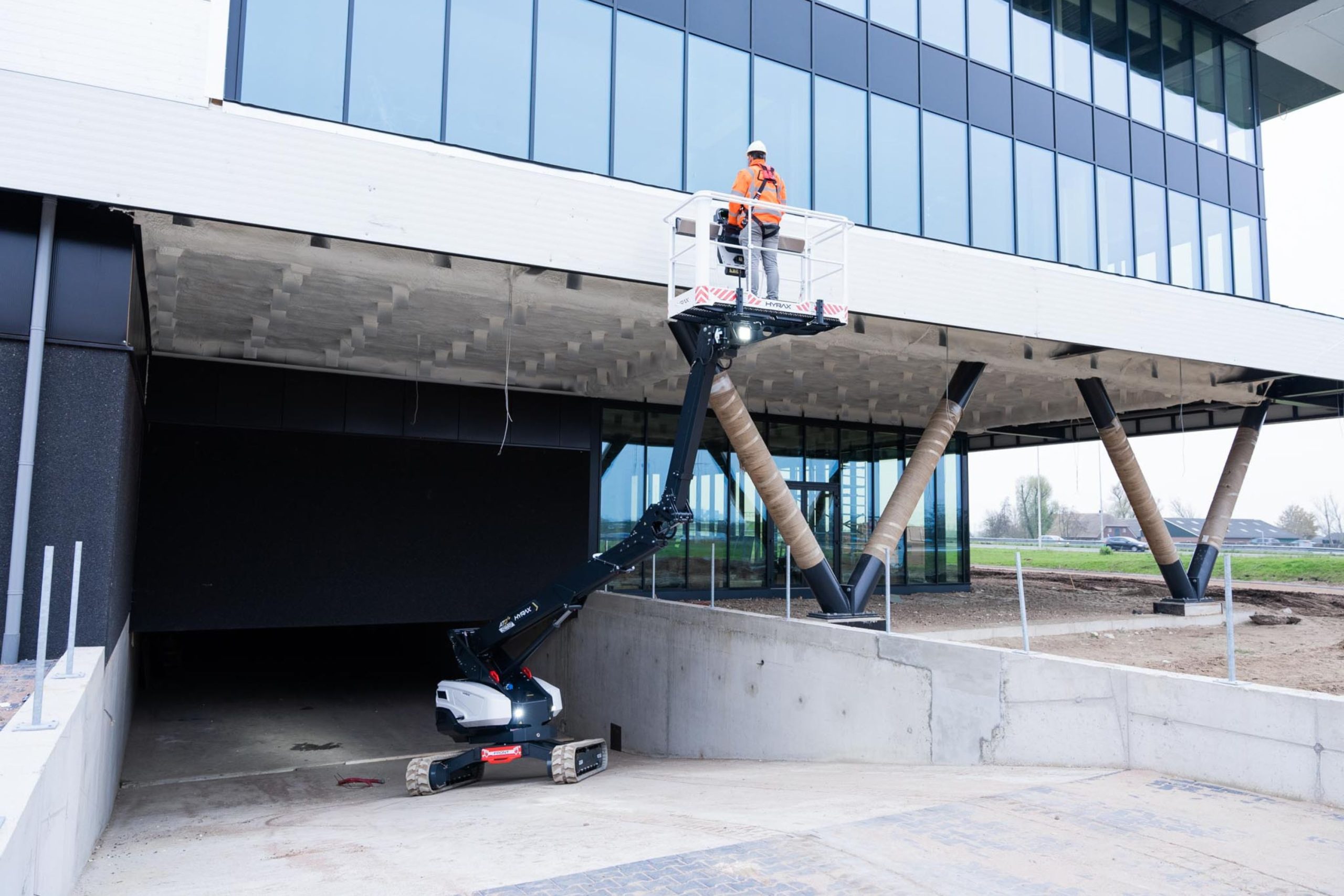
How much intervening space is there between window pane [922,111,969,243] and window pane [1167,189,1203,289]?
6.63 metres

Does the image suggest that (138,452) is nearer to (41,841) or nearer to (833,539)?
(41,841)

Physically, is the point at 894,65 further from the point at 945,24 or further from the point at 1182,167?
the point at 1182,167

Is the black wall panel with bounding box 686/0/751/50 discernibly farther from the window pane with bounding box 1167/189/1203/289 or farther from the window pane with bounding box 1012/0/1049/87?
the window pane with bounding box 1167/189/1203/289

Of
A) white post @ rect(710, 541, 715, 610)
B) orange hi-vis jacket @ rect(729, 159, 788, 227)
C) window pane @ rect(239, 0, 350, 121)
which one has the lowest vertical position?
white post @ rect(710, 541, 715, 610)

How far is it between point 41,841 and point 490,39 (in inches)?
511

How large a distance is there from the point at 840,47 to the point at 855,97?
102 cm

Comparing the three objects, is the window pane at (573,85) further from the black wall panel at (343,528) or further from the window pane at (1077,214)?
the window pane at (1077,214)

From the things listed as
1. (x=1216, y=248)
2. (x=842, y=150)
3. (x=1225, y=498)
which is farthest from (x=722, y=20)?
(x=1225, y=498)

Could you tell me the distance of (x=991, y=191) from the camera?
62.7ft

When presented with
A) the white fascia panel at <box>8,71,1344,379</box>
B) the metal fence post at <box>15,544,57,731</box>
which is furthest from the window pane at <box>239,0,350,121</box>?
the metal fence post at <box>15,544,57,731</box>

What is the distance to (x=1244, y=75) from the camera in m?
23.1

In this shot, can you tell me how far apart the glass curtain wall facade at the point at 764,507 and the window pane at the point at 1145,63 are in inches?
408

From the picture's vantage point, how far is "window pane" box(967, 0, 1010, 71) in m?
19.2

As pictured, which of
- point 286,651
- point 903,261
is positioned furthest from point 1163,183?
point 286,651
